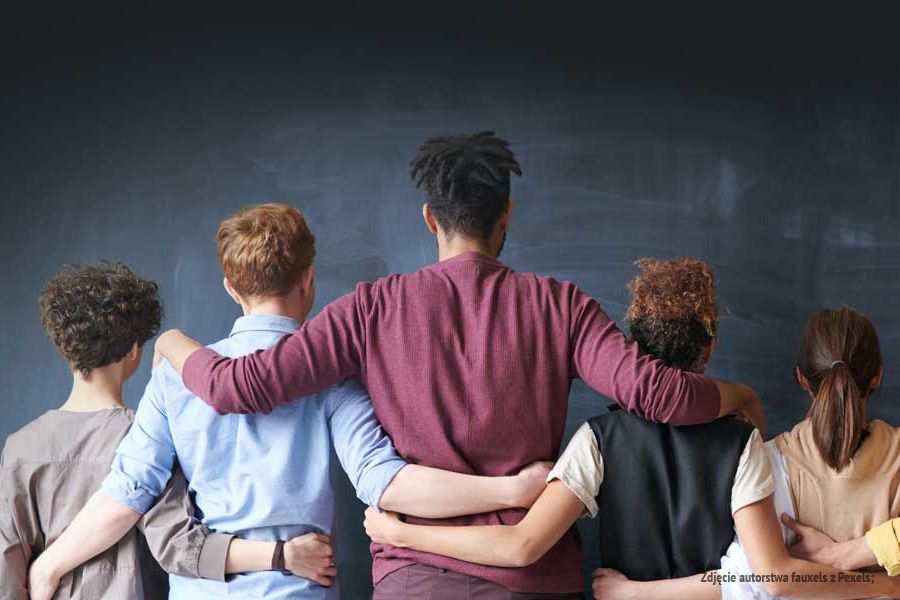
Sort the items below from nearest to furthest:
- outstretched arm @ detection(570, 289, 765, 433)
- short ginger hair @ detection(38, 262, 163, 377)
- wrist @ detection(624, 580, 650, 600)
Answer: outstretched arm @ detection(570, 289, 765, 433) < wrist @ detection(624, 580, 650, 600) < short ginger hair @ detection(38, 262, 163, 377)

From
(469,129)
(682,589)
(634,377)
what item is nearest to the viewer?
(634,377)

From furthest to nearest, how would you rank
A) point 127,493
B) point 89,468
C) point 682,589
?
point 89,468, point 127,493, point 682,589

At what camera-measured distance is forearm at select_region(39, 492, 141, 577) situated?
71.8 inches

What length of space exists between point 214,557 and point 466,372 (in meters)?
0.60

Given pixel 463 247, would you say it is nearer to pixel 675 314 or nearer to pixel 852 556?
pixel 675 314

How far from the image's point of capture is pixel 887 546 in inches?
68.3

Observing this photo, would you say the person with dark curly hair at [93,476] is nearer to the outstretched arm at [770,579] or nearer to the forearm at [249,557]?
the forearm at [249,557]

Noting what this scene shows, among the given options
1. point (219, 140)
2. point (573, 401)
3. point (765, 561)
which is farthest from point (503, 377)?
point (219, 140)

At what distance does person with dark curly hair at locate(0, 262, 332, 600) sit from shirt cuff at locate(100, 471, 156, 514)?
0.02 meters

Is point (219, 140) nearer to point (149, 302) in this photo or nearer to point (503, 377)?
point (149, 302)

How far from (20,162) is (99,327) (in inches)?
34.7

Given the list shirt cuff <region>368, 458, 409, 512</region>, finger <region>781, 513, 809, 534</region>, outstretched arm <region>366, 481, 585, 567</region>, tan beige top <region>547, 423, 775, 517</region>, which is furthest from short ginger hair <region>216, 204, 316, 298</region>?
finger <region>781, 513, 809, 534</region>

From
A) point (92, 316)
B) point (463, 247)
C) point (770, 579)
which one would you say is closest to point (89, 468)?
point (92, 316)

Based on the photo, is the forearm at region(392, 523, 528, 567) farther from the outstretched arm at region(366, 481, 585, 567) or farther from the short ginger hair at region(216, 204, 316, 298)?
the short ginger hair at region(216, 204, 316, 298)
